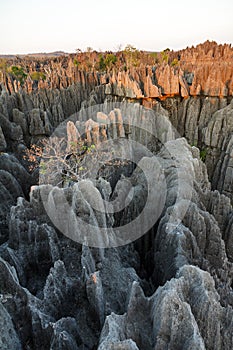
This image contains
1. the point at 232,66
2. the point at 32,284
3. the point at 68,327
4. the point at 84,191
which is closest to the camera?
the point at 68,327

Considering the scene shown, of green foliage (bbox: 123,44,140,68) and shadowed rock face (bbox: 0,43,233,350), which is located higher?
green foliage (bbox: 123,44,140,68)

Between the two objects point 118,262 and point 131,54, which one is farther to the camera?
point 131,54

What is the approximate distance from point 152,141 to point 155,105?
11.8 ft

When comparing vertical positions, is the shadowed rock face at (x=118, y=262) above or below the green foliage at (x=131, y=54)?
below

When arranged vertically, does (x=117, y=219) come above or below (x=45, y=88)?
below

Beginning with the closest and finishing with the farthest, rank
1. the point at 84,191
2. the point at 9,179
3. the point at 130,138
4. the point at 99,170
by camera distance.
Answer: the point at 84,191
the point at 9,179
the point at 99,170
the point at 130,138

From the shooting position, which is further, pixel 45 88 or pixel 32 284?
pixel 45 88

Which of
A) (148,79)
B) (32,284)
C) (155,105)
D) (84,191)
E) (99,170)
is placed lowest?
(32,284)

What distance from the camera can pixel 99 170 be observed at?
43.0ft

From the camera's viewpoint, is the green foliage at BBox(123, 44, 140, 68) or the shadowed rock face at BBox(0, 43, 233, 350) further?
the green foliage at BBox(123, 44, 140, 68)

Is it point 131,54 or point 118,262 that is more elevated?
point 131,54

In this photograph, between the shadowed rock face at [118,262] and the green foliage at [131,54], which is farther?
the green foliage at [131,54]

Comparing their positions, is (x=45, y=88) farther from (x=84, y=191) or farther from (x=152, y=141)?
(x=84, y=191)

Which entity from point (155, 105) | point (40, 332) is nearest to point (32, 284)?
point (40, 332)
